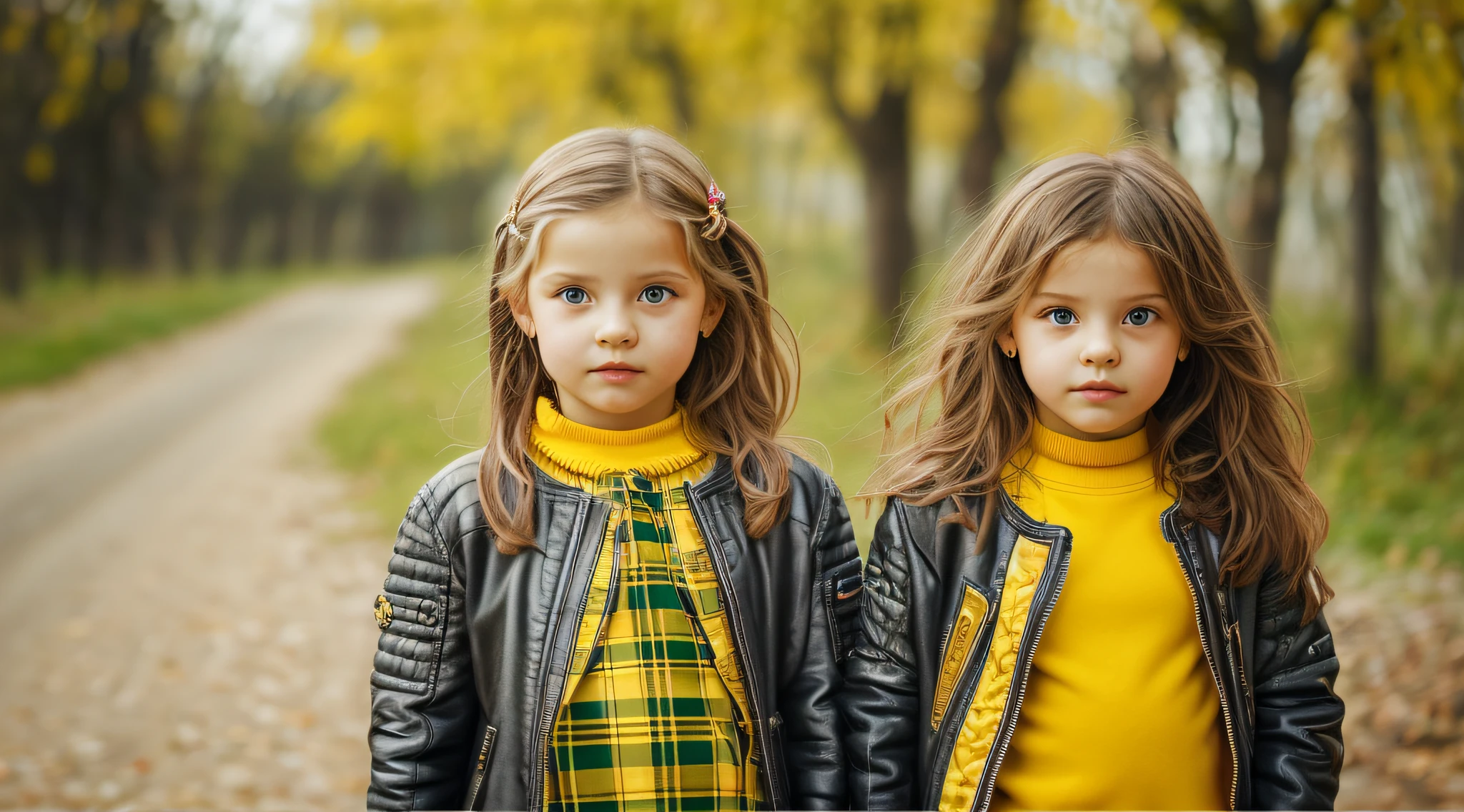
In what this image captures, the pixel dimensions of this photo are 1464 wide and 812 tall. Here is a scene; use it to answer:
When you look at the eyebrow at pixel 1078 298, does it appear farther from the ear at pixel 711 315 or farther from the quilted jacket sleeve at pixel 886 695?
the ear at pixel 711 315

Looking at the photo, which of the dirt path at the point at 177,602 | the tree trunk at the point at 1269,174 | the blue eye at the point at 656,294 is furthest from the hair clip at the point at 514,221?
the tree trunk at the point at 1269,174

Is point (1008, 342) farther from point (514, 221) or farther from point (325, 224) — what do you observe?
point (325, 224)

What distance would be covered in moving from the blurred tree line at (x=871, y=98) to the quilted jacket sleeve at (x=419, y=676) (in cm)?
167

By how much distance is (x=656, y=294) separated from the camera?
1992mm

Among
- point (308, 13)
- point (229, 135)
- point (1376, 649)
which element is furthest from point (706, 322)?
point (229, 135)

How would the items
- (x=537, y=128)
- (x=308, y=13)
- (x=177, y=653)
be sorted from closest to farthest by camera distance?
(x=177, y=653)
(x=308, y=13)
(x=537, y=128)

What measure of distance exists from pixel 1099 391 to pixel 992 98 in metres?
7.11

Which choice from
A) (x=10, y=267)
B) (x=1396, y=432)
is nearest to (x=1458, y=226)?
(x=1396, y=432)

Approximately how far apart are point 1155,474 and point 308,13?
11962mm

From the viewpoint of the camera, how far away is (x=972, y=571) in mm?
2002

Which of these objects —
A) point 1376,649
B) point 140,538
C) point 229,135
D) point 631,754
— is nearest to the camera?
point 631,754

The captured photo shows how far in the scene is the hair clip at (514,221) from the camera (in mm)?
2074

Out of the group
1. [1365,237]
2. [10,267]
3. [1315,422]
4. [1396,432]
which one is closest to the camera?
[1396,432]

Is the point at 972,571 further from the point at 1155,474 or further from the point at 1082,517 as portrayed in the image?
the point at 1155,474
